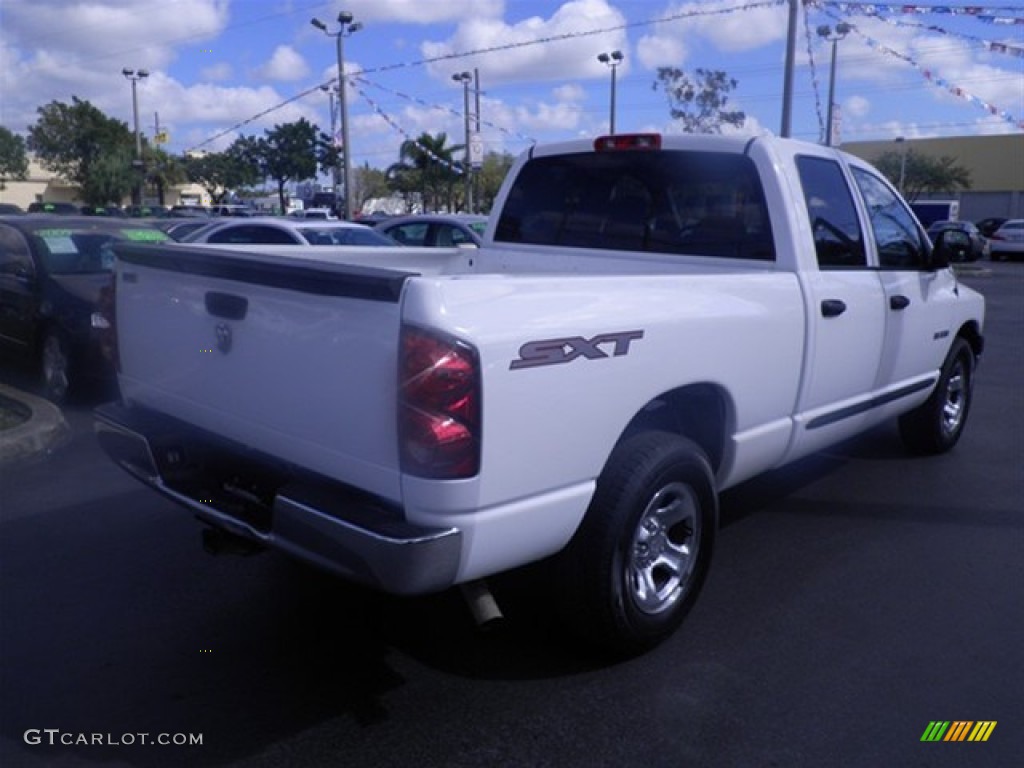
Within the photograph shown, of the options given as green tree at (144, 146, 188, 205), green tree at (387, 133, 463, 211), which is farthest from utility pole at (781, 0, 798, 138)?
green tree at (144, 146, 188, 205)

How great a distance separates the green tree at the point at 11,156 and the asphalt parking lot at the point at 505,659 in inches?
2386

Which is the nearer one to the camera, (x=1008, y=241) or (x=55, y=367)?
(x=55, y=367)

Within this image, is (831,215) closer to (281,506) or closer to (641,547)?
(641,547)

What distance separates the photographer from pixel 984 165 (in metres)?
60.9

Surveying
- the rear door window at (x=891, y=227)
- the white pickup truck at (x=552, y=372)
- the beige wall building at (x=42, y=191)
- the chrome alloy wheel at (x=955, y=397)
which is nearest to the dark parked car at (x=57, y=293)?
the white pickup truck at (x=552, y=372)

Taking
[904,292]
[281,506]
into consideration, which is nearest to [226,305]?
[281,506]

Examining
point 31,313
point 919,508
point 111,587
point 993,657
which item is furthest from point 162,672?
point 31,313

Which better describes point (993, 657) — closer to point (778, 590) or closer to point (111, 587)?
point (778, 590)

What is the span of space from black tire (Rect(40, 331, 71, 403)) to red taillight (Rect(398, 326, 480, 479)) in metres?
6.06

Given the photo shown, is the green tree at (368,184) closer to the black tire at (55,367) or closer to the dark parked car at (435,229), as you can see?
the dark parked car at (435,229)

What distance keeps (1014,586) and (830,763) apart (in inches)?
76.8

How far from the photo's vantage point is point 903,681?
354 cm

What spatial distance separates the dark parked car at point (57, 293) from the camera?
7793mm

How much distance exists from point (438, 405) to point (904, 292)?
357 cm
